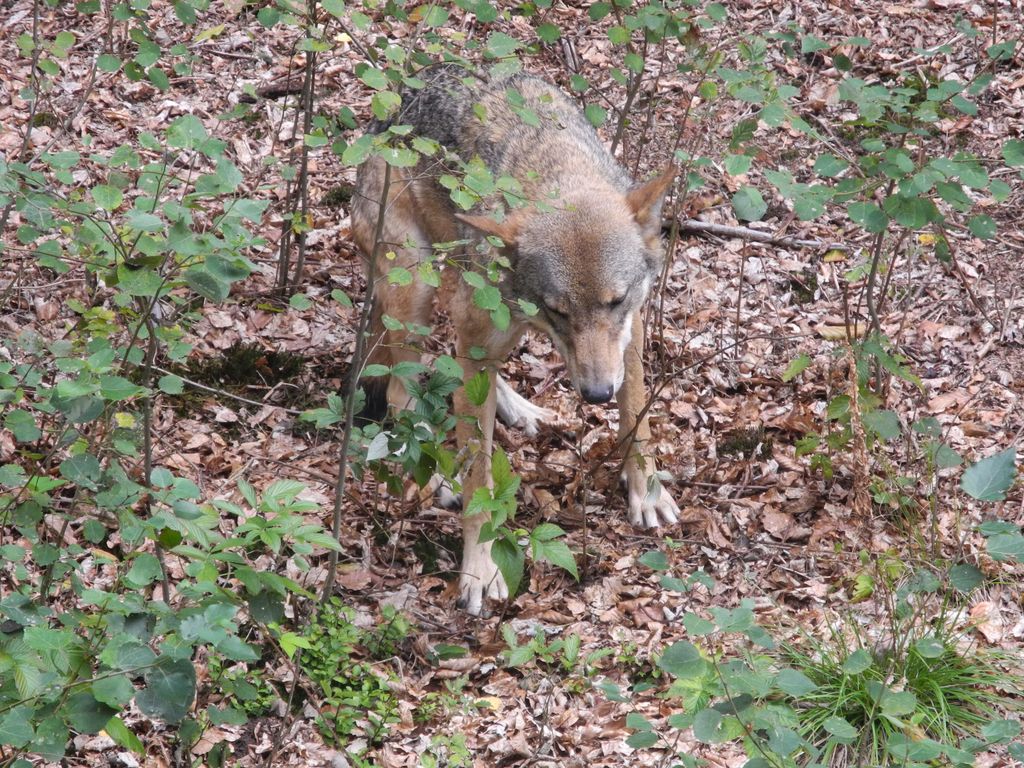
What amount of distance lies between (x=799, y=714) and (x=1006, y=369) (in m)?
3.38

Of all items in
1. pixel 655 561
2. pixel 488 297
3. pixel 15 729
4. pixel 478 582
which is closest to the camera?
pixel 15 729

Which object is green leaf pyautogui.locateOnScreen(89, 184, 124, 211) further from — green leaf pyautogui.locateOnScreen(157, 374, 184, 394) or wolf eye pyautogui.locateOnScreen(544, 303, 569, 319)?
wolf eye pyautogui.locateOnScreen(544, 303, 569, 319)

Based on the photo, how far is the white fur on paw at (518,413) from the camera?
262 inches

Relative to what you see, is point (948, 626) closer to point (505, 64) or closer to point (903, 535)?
point (903, 535)

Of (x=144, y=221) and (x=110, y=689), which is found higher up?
(x=144, y=221)

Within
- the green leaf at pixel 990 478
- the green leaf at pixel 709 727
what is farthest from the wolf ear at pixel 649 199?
the green leaf at pixel 709 727

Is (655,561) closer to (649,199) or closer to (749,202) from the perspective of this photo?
(749,202)

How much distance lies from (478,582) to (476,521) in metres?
0.33

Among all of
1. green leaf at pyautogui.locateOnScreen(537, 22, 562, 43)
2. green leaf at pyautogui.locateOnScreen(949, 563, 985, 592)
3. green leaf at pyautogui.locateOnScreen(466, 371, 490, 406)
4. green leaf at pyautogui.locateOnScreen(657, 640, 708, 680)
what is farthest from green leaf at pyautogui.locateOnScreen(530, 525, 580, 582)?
green leaf at pyautogui.locateOnScreen(537, 22, 562, 43)

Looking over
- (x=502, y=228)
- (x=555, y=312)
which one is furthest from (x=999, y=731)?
(x=502, y=228)

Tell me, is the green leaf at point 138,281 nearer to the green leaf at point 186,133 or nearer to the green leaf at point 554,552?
the green leaf at point 186,133

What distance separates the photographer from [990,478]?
9.44 feet

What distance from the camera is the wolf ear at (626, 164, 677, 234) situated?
528cm

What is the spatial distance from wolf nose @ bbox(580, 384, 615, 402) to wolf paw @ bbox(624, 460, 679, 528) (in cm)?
88
